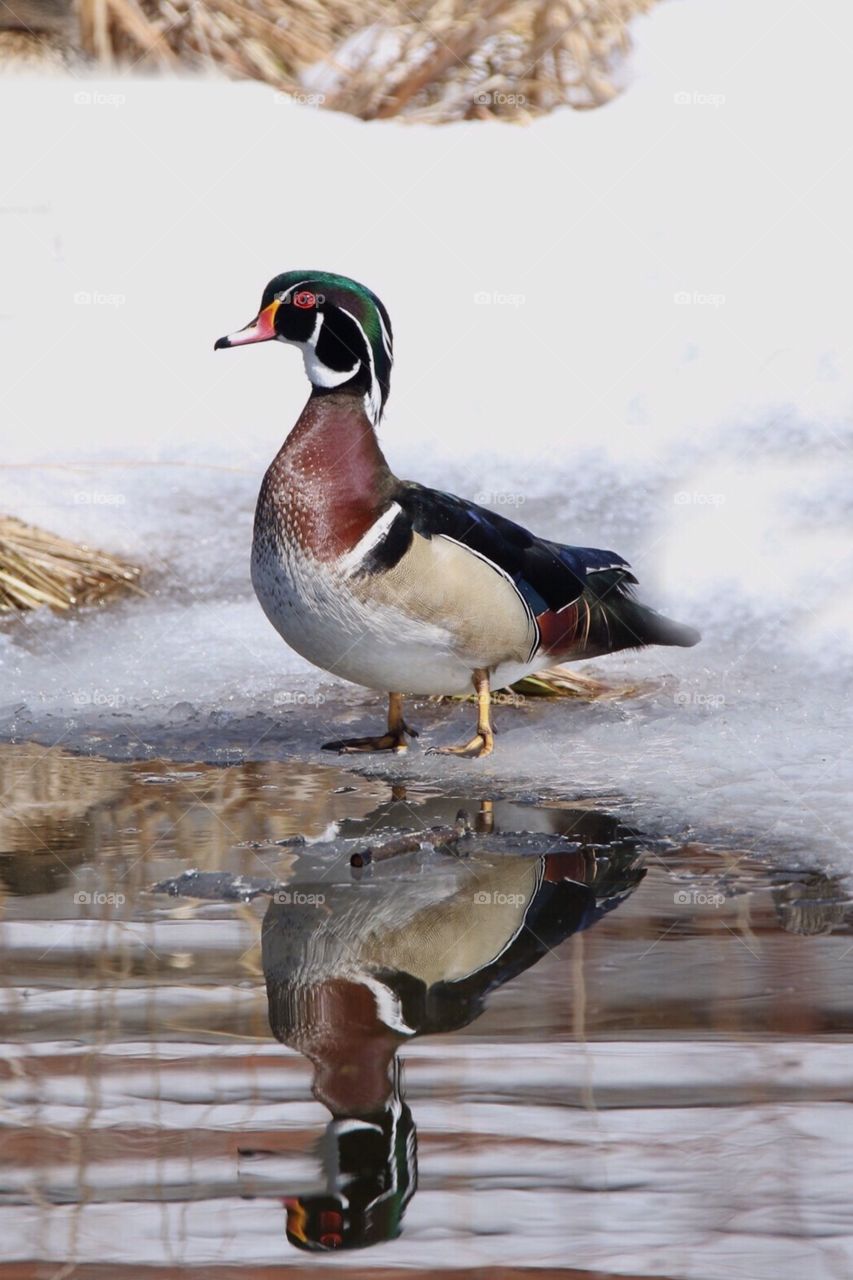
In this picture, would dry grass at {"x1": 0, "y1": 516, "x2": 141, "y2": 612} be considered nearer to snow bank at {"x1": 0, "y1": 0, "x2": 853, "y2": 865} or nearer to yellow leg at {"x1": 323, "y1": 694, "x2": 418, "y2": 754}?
snow bank at {"x1": 0, "y1": 0, "x2": 853, "y2": 865}

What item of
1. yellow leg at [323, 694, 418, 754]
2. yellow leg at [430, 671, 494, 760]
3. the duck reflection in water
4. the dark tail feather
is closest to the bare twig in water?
the duck reflection in water

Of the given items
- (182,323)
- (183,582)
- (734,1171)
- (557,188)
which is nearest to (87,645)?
(183,582)

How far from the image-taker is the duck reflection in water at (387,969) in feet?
5.79

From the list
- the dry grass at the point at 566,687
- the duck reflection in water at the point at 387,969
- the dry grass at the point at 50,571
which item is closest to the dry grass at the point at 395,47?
the dry grass at the point at 50,571

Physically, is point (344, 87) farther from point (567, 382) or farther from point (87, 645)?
point (87, 645)

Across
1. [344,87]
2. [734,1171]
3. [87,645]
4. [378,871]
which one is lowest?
[87,645]

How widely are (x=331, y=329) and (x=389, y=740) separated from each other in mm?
936

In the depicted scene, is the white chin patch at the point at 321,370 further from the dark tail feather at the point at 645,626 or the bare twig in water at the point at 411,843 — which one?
the bare twig in water at the point at 411,843

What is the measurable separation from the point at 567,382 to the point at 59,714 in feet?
7.21

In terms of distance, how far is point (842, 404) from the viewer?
5445 millimetres

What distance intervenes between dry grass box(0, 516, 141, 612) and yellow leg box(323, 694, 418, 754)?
4.15ft

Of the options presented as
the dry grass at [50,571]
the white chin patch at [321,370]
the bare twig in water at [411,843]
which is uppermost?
the white chin patch at [321,370]

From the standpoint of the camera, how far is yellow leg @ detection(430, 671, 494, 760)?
12.5 feet

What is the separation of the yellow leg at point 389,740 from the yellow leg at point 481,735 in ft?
0.30
